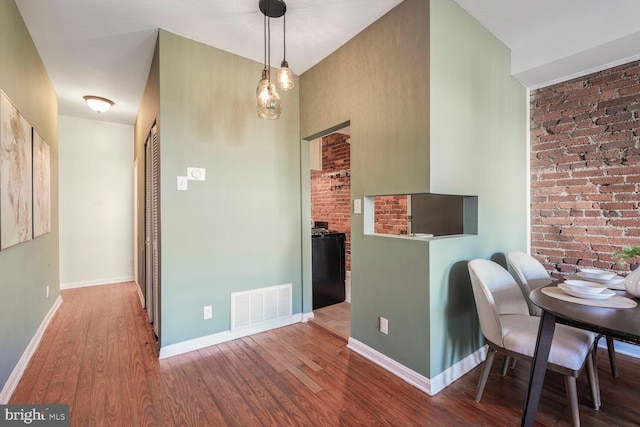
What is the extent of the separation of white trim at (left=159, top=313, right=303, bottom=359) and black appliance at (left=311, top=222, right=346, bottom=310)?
1.88 feet

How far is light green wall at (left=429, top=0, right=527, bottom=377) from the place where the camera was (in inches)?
79.0

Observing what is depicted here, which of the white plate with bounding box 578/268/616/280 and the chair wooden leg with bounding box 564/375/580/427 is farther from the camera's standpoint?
the white plate with bounding box 578/268/616/280

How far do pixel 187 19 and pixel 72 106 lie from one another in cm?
319

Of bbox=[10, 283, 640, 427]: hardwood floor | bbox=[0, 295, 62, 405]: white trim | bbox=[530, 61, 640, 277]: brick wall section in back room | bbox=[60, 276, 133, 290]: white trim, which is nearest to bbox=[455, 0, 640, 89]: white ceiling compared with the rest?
bbox=[530, 61, 640, 277]: brick wall section in back room

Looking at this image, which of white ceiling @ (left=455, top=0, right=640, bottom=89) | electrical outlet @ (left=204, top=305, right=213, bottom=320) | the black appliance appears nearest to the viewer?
white ceiling @ (left=455, top=0, right=640, bottom=89)

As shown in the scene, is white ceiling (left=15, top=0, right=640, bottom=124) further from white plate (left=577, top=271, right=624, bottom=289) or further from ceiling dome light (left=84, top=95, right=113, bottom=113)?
white plate (left=577, top=271, right=624, bottom=289)

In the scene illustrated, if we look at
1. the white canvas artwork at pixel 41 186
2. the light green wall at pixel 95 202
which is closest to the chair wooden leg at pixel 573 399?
the white canvas artwork at pixel 41 186

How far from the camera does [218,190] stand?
106 inches

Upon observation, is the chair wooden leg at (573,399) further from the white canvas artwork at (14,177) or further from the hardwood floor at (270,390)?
the white canvas artwork at (14,177)

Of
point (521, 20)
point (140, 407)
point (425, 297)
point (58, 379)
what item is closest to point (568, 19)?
point (521, 20)

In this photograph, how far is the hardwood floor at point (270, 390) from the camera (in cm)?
173

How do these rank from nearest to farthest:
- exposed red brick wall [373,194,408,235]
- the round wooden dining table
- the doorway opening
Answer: the round wooden dining table, the doorway opening, exposed red brick wall [373,194,408,235]

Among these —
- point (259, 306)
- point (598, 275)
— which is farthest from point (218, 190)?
point (598, 275)

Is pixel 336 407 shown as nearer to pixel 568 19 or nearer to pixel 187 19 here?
pixel 187 19
